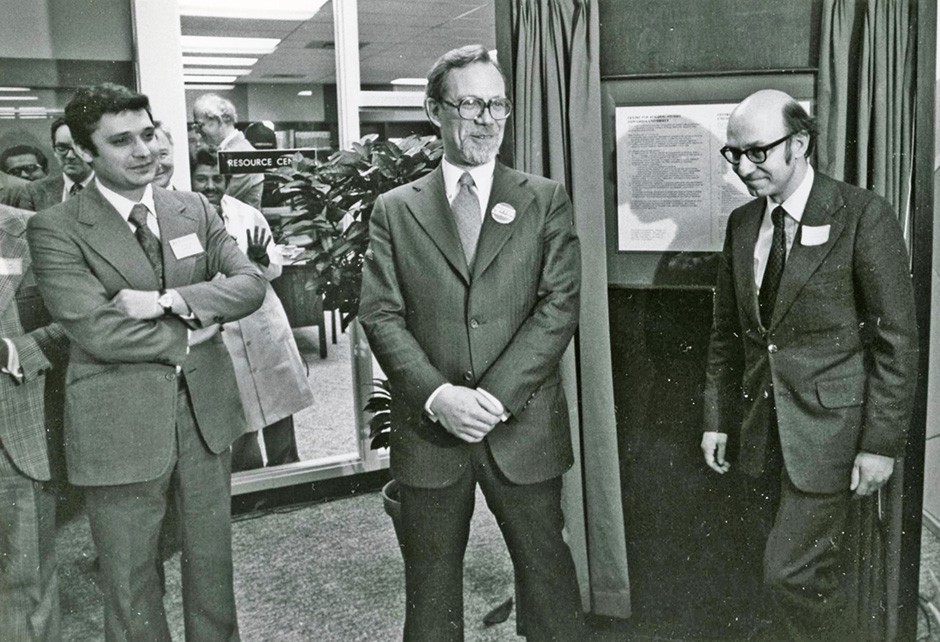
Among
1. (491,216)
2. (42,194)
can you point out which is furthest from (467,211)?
(42,194)

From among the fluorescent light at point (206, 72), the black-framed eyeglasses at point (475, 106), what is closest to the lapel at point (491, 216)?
the black-framed eyeglasses at point (475, 106)

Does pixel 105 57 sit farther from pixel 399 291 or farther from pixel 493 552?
pixel 493 552

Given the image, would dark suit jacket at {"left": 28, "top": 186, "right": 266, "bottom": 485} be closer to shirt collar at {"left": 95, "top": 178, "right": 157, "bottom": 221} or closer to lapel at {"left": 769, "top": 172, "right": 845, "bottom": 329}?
shirt collar at {"left": 95, "top": 178, "right": 157, "bottom": 221}

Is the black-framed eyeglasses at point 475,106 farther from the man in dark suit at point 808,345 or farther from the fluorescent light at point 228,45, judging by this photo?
the fluorescent light at point 228,45

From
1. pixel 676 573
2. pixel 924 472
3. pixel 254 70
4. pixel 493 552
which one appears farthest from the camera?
pixel 493 552

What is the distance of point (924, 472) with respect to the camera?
2.19 meters

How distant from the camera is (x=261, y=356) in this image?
120 inches

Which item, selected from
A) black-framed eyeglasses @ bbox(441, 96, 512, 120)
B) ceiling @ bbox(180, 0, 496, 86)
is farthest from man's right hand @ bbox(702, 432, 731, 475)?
ceiling @ bbox(180, 0, 496, 86)

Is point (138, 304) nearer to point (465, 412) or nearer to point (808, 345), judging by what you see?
point (465, 412)

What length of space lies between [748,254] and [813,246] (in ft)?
0.55

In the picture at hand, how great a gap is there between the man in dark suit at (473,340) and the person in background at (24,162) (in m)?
0.77

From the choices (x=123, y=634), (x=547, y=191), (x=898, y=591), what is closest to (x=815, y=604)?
(x=898, y=591)

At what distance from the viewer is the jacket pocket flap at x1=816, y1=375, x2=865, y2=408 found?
6.40 ft

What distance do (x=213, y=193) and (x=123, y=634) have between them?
4.31ft
